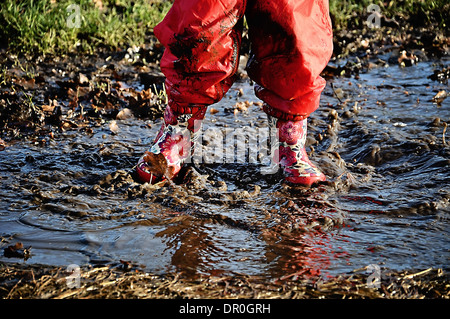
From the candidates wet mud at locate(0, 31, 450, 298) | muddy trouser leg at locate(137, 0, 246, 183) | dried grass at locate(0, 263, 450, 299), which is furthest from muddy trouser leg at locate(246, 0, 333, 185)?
dried grass at locate(0, 263, 450, 299)

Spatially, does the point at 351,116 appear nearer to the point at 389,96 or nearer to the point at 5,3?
the point at 389,96

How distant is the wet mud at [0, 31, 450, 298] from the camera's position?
6.79 ft

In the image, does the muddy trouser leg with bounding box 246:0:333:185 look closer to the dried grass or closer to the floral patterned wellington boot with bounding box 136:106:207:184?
the floral patterned wellington boot with bounding box 136:106:207:184

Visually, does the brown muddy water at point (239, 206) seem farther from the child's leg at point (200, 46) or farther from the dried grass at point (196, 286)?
the child's leg at point (200, 46)

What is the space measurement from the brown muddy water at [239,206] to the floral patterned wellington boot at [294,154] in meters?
0.07

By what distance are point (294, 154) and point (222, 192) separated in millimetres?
492

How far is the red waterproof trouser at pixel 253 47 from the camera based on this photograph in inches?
95.3

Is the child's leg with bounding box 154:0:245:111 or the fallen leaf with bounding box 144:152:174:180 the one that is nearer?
the child's leg with bounding box 154:0:245:111

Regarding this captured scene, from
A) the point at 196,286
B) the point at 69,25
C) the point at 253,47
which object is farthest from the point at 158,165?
the point at 69,25

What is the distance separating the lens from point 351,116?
3.85 metres

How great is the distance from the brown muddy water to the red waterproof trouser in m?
0.52

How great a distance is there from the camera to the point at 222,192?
8.73ft

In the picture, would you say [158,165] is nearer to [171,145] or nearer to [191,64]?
[171,145]
